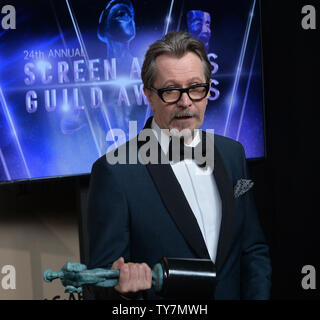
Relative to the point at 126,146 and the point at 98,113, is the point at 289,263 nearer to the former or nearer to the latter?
the point at 98,113

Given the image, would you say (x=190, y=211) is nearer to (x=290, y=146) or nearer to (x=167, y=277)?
(x=167, y=277)

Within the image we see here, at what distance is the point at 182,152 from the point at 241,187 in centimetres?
17

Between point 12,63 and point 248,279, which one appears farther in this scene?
point 12,63

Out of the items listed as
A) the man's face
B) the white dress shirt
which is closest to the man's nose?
the man's face

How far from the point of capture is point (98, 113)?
2.08 m

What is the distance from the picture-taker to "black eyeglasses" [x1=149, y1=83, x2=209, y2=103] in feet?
3.61

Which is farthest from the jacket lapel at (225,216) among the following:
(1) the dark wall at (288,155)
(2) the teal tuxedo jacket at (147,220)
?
(1) the dark wall at (288,155)

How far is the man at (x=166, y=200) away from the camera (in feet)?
3.64

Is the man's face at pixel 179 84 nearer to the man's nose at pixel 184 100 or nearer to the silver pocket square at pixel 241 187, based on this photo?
the man's nose at pixel 184 100

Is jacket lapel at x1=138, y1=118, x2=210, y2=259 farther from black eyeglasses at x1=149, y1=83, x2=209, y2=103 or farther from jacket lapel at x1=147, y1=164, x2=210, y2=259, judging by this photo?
black eyeglasses at x1=149, y1=83, x2=209, y2=103

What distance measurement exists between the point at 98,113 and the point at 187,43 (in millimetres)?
1026

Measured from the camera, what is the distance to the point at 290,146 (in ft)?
8.55
